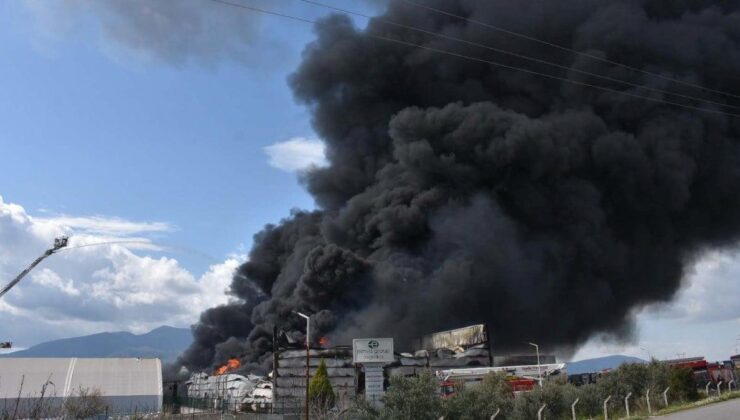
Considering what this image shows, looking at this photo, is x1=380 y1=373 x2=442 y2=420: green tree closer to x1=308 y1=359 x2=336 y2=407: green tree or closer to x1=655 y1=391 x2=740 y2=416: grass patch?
x1=655 y1=391 x2=740 y2=416: grass patch

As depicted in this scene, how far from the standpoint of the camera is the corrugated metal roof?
4394 centimetres

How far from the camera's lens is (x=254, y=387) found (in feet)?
160

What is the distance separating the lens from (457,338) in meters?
52.7

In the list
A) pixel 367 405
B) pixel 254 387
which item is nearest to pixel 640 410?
pixel 367 405

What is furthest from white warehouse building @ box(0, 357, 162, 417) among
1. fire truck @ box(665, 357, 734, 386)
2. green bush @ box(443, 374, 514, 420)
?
fire truck @ box(665, 357, 734, 386)

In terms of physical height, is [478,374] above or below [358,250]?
below

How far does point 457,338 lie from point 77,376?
30130mm

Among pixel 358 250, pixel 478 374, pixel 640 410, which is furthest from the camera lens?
pixel 358 250

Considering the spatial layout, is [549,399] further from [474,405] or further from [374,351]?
[374,351]

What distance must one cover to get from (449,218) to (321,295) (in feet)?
49.1

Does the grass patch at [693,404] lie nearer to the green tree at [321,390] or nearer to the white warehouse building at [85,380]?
the green tree at [321,390]

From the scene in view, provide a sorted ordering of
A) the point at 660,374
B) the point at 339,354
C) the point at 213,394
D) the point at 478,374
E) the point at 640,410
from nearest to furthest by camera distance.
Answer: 1. the point at 640,410
2. the point at 660,374
3. the point at 478,374
4. the point at 339,354
5. the point at 213,394

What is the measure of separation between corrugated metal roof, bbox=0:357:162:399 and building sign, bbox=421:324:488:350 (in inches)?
938

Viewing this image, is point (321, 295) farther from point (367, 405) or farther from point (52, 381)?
point (367, 405)
